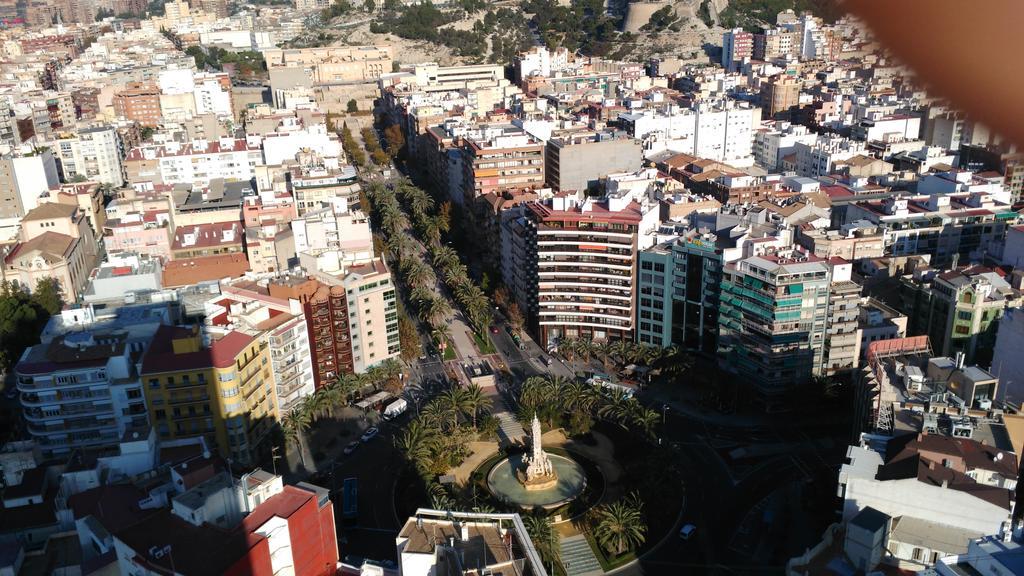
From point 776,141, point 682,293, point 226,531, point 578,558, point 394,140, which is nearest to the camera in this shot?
point 226,531

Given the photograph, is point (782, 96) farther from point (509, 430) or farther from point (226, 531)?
point (226, 531)

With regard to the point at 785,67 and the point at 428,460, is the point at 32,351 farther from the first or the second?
the point at 785,67

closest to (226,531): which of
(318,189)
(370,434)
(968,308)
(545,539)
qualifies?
(545,539)

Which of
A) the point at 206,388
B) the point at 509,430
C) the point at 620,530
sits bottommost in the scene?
the point at 509,430

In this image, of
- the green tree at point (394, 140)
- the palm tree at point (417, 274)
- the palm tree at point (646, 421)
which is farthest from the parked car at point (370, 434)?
the green tree at point (394, 140)

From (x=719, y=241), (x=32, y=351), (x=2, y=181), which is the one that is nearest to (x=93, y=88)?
(x=2, y=181)

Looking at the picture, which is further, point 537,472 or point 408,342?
point 408,342

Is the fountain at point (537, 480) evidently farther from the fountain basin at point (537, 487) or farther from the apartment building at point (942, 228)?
the apartment building at point (942, 228)
